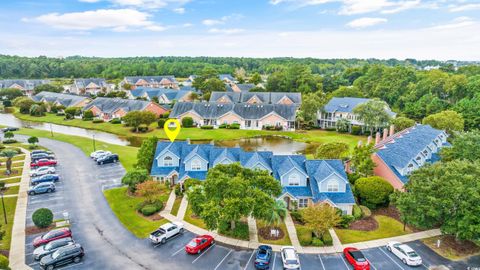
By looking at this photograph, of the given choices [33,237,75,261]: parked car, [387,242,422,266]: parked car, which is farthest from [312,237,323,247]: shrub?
[33,237,75,261]: parked car

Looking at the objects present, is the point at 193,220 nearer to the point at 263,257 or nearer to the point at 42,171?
the point at 263,257

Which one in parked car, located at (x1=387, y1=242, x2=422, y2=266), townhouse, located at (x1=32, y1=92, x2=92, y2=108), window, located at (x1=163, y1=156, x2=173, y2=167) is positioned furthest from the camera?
townhouse, located at (x1=32, y1=92, x2=92, y2=108)

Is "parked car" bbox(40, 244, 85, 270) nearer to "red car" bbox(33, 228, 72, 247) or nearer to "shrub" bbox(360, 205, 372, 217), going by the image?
"red car" bbox(33, 228, 72, 247)

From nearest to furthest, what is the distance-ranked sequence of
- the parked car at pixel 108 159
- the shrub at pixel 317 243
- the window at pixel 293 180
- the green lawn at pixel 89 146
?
the shrub at pixel 317 243 < the window at pixel 293 180 < the parked car at pixel 108 159 < the green lawn at pixel 89 146

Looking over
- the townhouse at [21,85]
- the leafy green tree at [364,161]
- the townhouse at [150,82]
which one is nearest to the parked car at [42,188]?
the leafy green tree at [364,161]

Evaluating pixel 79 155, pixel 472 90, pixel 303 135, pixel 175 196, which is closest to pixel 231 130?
pixel 303 135

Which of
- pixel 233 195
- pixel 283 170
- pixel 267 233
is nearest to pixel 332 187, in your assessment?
pixel 283 170

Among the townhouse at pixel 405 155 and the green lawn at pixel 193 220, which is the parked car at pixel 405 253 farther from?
the green lawn at pixel 193 220
